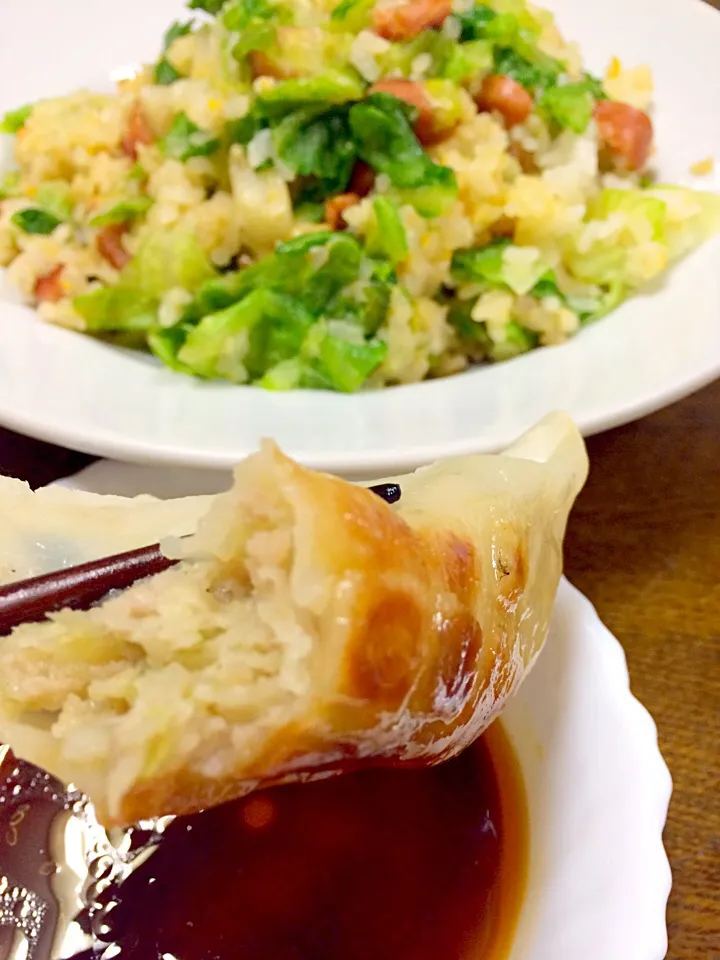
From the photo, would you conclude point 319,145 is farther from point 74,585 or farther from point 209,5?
point 74,585

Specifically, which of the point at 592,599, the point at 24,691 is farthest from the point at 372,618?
the point at 592,599

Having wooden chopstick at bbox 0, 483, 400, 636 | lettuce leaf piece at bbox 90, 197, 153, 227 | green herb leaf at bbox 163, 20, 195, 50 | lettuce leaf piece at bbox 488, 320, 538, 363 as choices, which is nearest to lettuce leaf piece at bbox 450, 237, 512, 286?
lettuce leaf piece at bbox 488, 320, 538, 363

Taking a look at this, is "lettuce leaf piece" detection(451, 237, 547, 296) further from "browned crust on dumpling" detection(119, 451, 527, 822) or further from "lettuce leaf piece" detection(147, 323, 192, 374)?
"browned crust on dumpling" detection(119, 451, 527, 822)

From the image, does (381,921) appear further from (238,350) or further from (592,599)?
(238,350)

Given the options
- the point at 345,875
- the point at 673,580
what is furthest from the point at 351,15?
the point at 345,875

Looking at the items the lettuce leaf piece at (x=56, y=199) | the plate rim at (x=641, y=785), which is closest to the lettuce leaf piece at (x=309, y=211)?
the lettuce leaf piece at (x=56, y=199)

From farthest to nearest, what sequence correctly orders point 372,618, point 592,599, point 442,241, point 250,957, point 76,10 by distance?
point 76,10
point 442,241
point 592,599
point 250,957
point 372,618
